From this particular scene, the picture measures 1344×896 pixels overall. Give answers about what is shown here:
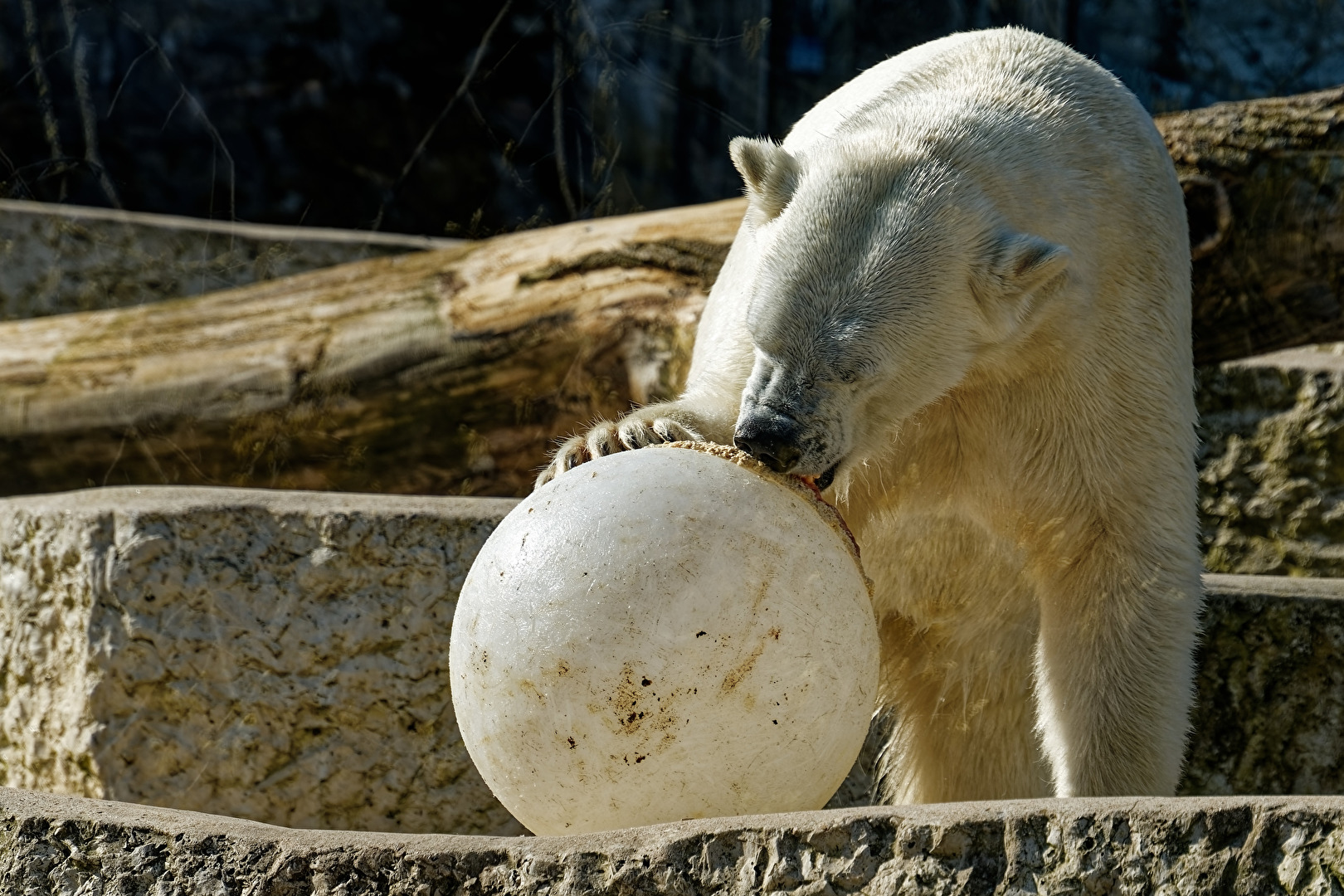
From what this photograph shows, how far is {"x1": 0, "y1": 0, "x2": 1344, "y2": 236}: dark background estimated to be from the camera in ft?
27.7

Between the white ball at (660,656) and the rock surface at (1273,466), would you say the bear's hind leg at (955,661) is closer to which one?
the white ball at (660,656)

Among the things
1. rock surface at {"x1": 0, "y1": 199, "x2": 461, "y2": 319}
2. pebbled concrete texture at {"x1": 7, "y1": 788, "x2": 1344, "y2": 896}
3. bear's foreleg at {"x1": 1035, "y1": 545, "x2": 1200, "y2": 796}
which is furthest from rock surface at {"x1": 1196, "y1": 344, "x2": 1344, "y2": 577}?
pebbled concrete texture at {"x1": 7, "y1": 788, "x2": 1344, "y2": 896}

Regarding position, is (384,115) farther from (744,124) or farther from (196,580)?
(196,580)

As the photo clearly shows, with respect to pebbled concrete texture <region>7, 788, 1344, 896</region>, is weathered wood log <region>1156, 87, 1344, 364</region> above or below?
below

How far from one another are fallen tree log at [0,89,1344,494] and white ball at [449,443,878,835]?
1970 millimetres

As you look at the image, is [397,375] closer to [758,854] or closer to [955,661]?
[955,661]

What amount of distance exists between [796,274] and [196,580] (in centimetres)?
143

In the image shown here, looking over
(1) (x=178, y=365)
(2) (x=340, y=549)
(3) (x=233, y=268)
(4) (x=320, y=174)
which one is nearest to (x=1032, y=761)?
(2) (x=340, y=549)

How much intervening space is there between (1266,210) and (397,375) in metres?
2.30

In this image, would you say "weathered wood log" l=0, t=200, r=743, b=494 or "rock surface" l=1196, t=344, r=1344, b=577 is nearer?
"weathered wood log" l=0, t=200, r=743, b=494

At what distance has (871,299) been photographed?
7.58ft

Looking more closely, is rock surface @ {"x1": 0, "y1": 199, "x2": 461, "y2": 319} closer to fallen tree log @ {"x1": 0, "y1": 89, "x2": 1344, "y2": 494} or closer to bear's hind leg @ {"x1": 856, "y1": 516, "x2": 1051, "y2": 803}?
fallen tree log @ {"x1": 0, "y1": 89, "x2": 1344, "y2": 494}

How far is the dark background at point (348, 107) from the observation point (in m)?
8.45

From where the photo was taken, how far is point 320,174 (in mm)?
9047
